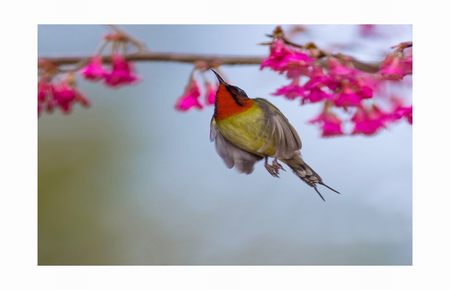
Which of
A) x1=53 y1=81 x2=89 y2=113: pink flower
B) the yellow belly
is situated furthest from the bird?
x1=53 y1=81 x2=89 y2=113: pink flower

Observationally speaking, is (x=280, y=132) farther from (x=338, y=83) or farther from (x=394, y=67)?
(x=394, y=67)

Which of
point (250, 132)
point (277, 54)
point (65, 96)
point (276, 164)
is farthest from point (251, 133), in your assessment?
point (65, 96)

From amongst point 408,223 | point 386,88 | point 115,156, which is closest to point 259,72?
point 386,88

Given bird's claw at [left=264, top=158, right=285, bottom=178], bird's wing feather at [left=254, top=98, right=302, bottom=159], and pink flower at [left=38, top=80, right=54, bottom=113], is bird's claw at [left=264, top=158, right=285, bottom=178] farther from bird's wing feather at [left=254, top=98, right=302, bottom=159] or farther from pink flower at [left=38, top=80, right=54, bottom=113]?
pink flower at [left=38, top=80, right=54, bottom=113]

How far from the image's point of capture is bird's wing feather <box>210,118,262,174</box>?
1541 mm

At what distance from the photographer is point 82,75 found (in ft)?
4.90

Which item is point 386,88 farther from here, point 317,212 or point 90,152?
point 90,152

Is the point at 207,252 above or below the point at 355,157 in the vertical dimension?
below

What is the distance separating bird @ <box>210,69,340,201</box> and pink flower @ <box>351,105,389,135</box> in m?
0.16

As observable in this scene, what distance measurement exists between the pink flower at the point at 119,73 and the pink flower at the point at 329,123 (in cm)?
50

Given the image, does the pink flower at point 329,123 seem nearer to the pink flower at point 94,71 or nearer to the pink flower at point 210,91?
the pink flower at point 210,91

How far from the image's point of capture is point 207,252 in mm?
1613

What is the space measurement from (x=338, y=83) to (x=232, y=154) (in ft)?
1.14
